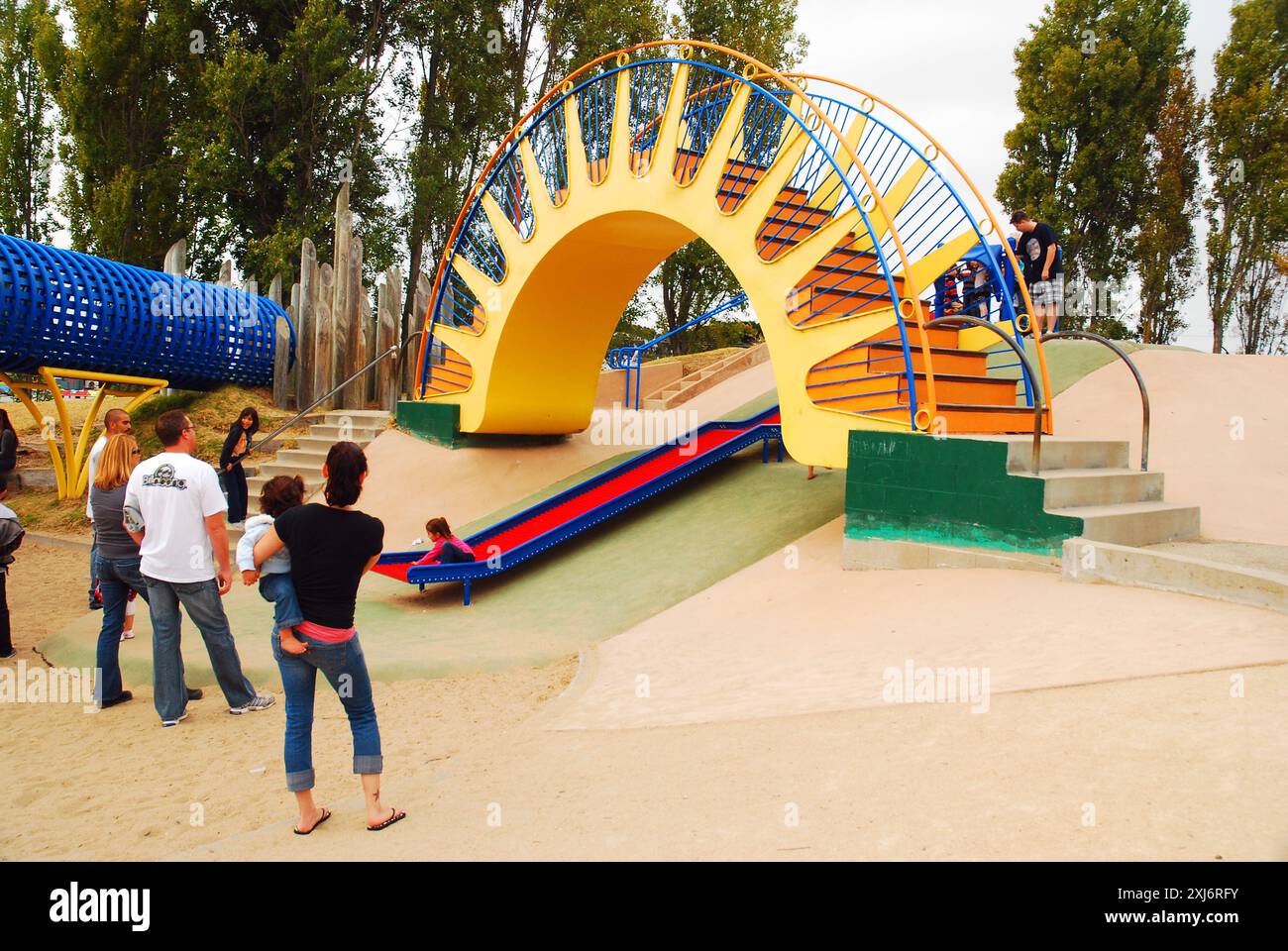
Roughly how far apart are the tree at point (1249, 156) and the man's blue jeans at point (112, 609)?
22.5 metres

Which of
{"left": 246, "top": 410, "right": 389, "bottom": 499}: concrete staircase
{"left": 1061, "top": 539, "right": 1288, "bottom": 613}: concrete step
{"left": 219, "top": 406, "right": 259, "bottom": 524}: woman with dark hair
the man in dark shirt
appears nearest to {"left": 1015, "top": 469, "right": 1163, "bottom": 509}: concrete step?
{"left": 1061, "top": 539, "right": 1288, "bottom": 613}: concrete step

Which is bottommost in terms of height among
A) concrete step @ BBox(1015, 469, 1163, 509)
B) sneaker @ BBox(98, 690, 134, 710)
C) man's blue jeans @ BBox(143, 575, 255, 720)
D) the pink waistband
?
sneaker @ BBox(98, 690, 134, 710)

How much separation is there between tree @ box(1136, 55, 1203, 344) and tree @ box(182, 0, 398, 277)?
1930 cm

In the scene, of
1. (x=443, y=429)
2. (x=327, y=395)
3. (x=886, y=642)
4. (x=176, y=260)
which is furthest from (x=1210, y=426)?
(x=176, y=260)

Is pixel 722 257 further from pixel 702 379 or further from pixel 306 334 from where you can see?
pixel 306 334

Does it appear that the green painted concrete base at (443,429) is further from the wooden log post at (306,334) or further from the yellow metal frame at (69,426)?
the yellow metal frame at (69,426)

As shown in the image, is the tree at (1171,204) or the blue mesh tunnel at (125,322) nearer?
the blue mesh tunnel at (125,322)

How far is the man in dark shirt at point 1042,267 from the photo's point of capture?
364 inches

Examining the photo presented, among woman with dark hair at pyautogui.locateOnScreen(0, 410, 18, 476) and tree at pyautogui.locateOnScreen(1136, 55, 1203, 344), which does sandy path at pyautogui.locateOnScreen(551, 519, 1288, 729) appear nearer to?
woman with dark hair at pyautogui.locateOnScreen(0, 410, 18, 476)

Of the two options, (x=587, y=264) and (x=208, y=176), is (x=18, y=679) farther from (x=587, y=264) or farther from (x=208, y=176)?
(x=208, y=176)

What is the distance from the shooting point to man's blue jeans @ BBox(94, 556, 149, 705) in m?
5.87

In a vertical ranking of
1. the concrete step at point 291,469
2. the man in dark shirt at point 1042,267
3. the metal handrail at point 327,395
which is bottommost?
the concrete step at point 291,469

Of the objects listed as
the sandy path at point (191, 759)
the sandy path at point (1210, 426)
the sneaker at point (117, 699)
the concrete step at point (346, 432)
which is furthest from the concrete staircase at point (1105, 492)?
the concrete step at point (346, 432)
